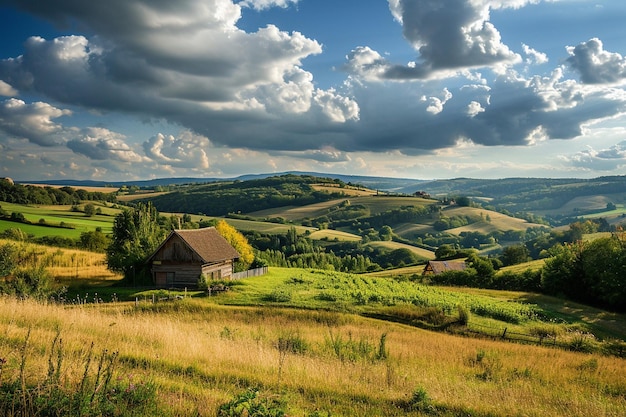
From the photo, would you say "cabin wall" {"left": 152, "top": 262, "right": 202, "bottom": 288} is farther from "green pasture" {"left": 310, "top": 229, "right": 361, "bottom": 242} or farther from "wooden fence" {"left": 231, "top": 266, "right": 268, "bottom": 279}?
"green pasture" {"left": 310, "top": 229, "right": 361, "bottom": 242}

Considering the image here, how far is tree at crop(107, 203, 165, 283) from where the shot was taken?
4697 centimetres

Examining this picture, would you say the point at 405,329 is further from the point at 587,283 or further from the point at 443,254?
the point at 443,254

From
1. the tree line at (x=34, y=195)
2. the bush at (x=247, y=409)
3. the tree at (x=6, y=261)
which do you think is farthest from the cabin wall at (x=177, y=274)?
the tree line at (x=34, y=195)

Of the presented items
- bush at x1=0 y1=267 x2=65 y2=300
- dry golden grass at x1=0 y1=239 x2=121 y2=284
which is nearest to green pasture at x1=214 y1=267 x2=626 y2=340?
bush at x1=0 y1=267 x2=65 y2=300

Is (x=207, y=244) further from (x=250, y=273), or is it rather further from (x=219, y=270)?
(x=250, y=273)

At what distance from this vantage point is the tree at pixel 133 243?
47.0 metres

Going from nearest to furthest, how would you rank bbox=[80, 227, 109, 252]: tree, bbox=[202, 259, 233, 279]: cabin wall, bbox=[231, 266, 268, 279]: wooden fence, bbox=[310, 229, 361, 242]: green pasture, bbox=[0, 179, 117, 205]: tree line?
1. bbox=[202, 259, 233, 279]: cabin wall
2. bbox=[231, 266, 268, 279]: wooden fence
3. bbox=[80, 227, 109, 252]: tree
4. bbox=[0, 179, 117, 205]: tree line
5. bbox=[310, 229, 361, 242]: green pasture

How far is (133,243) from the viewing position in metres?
48.6

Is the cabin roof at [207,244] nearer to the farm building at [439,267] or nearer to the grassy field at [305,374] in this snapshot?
the grassy field at [305,374]

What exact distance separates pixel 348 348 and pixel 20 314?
34.2 ft

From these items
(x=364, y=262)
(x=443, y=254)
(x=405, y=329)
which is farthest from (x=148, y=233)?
Result: (x=364, y=262)

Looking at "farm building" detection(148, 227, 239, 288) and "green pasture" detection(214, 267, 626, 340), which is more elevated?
"farm building" detection(148, 227, 239, 288)

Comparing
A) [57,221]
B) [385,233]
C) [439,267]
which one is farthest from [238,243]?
[385,233]

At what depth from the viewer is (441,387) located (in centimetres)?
998
